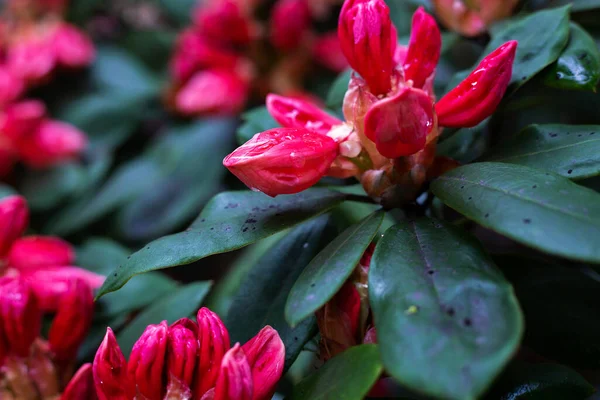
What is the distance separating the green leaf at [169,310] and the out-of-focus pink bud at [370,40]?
326 mm

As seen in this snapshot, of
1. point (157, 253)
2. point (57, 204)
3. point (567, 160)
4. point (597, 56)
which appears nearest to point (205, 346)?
point (157, 253)

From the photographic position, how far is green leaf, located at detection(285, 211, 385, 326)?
0.43 metres

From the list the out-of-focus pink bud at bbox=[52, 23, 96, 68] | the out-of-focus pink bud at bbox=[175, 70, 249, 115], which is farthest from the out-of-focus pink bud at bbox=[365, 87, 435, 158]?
the out-of-focus pink bud at bbox=[52, 23, 96, 68]

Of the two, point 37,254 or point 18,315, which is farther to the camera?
point 37,254

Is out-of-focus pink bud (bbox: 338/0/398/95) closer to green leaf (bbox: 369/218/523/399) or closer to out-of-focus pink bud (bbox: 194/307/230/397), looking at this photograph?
green leaf (bbox: 369/218/523/399)

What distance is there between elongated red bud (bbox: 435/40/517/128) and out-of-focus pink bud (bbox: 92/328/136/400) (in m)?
0.37

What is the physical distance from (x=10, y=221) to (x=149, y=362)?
39 cm

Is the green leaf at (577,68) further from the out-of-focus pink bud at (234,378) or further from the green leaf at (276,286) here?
the out-of-focus pink bud at (234,378)

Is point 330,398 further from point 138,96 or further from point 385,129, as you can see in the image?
point 138,96

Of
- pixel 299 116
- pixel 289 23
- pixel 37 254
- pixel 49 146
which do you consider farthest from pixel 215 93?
pixel 299 116

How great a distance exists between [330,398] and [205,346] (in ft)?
0.40

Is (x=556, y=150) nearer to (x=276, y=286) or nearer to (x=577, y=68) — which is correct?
(x=577, y=68)

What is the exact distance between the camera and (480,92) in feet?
1.76

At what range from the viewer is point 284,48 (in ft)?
4.09
